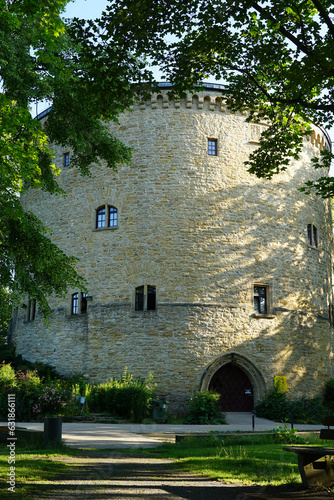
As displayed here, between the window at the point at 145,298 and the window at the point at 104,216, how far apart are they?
280 centimetres

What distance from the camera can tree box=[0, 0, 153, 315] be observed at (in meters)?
8.34

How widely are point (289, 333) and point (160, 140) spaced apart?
890cm

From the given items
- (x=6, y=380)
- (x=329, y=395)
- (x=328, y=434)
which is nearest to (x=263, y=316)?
(x=329, y=395)

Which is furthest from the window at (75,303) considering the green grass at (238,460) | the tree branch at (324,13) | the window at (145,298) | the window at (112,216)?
the tree branch at (324,13)

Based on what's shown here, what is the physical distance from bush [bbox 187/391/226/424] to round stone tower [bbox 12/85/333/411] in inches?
35.9

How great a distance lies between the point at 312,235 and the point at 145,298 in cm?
810

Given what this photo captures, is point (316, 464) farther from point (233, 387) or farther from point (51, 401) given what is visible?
point (233, 387)

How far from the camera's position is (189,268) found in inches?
698

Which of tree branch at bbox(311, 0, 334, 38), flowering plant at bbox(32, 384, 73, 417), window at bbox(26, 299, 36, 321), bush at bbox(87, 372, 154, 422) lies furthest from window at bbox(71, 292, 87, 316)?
tree branch at bbox(311, 0, 334, 38)

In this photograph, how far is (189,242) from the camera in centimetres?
1792

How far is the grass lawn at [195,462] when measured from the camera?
5.69 m

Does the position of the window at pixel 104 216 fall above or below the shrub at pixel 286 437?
above

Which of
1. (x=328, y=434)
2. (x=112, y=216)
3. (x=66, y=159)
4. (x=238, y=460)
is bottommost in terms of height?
(x=238, y=460)

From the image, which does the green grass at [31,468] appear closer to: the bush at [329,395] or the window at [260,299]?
the window at [260,299]
